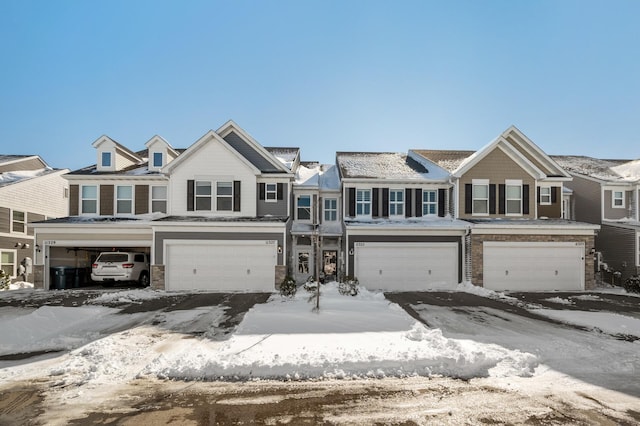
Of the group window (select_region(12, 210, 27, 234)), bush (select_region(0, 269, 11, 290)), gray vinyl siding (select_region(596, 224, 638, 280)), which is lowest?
bush (select_region(0, 269, 11, 290))

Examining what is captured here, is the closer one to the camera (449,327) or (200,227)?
(449,327)

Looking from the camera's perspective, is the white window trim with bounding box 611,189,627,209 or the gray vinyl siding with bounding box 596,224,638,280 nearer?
the gray vinyl siding with bounding box 596,224,638,280

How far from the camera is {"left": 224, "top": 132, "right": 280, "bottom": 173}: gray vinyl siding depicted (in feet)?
68.6

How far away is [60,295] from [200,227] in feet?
21.1

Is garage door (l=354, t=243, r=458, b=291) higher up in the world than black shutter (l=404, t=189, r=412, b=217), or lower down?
lower down

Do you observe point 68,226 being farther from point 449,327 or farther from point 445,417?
point 445,417

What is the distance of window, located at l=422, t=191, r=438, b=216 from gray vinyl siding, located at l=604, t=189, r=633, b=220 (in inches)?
432

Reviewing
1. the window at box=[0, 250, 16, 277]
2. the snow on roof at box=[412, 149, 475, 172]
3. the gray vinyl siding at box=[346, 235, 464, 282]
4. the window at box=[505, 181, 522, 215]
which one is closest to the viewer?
the gray vinyl siding at box=[346, 235, 464, 282]

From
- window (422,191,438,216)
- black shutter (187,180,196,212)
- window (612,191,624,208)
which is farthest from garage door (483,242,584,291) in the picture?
black shutter (187,180,196,212)

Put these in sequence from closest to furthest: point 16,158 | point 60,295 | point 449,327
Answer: point 449,327, point 60,295, point 16,158

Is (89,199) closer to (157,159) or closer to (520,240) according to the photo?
(157,159)

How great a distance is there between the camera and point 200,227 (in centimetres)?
1798

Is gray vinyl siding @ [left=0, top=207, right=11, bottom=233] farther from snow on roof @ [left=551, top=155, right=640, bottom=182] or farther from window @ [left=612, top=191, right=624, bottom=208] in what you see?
window @ [left=612, top=191, right=624, bottom=208]

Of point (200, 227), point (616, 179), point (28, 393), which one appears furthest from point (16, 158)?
point (616, 179)
